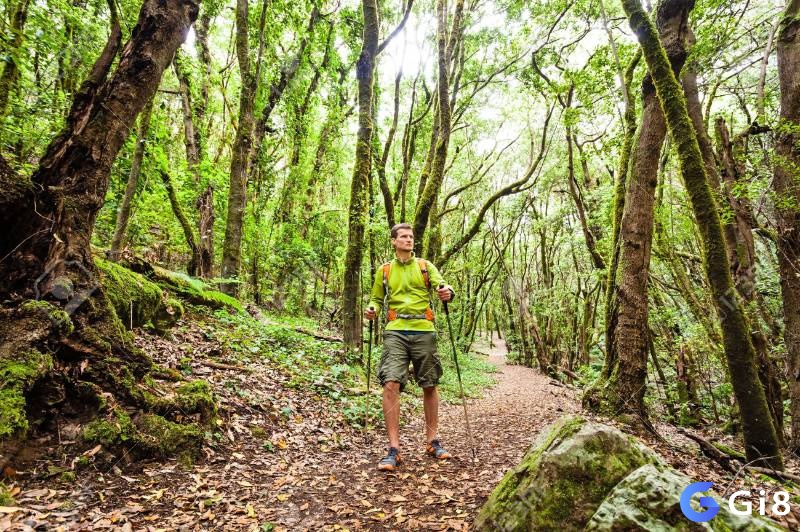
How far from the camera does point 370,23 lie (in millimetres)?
8781

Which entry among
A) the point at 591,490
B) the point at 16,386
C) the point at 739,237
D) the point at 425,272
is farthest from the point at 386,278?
the point at 739,237

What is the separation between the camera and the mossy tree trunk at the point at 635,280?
21.0 ft

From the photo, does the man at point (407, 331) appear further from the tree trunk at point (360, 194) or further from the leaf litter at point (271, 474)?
the tree trunk at point (360, 194)

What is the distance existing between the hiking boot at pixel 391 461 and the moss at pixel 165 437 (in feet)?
6.40

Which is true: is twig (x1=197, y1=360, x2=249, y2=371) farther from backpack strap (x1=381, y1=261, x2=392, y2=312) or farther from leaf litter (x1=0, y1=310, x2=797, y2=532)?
backpack strap (x1=381, y1=261, x2=392, y2=312)

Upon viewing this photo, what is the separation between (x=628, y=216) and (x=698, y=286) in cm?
665

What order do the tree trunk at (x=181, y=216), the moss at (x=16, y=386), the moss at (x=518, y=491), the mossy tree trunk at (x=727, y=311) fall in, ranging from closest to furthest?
1. the moss at (x=518, y=491)
2. the moss at (x=16, y=386)
3. the mossy tree trunk at (x=727, y=311)
4. the tree trunk at (x=181, y=216)

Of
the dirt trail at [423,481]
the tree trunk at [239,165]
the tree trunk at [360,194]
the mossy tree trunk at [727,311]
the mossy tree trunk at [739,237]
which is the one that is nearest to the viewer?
the dirt trail at [423,481]

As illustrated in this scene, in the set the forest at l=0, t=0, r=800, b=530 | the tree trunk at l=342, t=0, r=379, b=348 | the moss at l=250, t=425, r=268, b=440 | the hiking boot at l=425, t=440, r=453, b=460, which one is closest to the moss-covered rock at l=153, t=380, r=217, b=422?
the forest at l=0, t=0, r=800, b=530

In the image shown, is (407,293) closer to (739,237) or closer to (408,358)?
(408,358)

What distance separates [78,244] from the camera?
4.02 m

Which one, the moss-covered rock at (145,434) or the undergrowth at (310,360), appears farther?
the undergrowth at (310,360)

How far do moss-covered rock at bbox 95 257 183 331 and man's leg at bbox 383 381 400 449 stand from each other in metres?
3.69

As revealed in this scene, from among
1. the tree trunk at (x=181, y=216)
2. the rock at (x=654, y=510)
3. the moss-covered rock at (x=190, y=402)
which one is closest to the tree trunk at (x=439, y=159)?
the tree trunk at (x=181, y=216)
